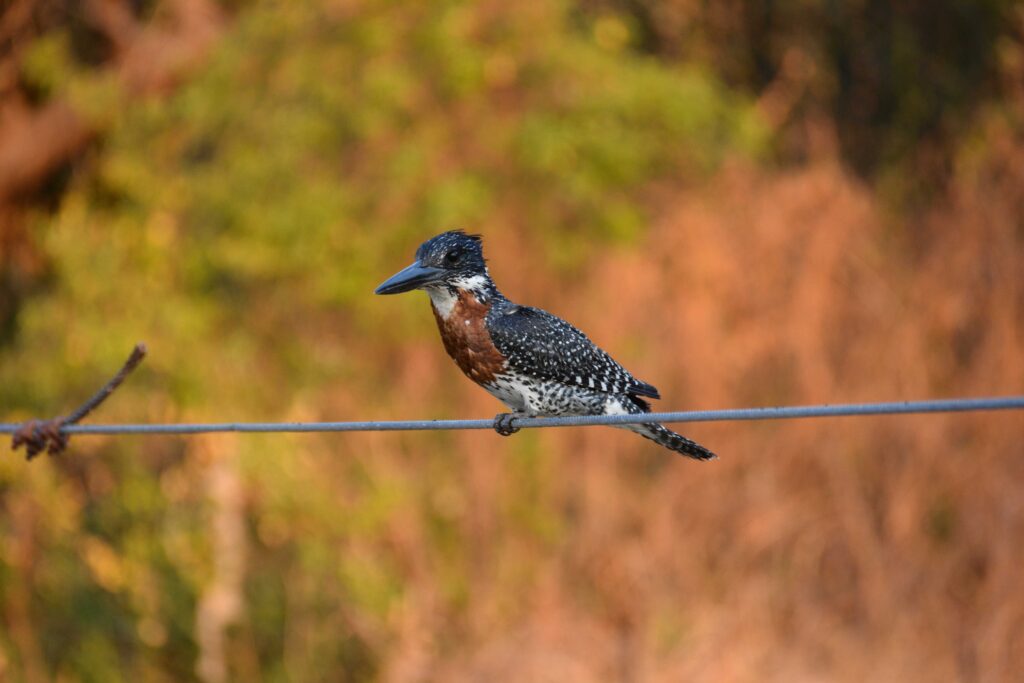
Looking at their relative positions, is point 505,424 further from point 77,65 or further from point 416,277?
point 77,65

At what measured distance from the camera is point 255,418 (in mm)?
7883

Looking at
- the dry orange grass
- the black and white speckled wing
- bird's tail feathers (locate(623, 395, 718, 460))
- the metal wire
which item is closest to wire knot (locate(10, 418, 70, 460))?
the metal wire

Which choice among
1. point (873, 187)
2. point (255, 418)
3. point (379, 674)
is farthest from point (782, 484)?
point (873, 187)

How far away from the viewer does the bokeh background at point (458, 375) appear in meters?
7.49

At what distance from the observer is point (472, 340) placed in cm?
365

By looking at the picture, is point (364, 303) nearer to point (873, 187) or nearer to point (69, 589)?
point (69, 589)

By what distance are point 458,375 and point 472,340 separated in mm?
4455

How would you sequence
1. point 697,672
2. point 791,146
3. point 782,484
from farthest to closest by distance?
1. point 791,146
2. point 782,484
3. point 697,672

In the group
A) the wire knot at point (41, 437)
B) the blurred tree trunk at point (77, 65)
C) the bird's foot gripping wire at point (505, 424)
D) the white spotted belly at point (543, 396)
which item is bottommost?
the wire knot at point (41, 437)

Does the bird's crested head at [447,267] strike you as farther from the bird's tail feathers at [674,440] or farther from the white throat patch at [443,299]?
the bird's tail feathers at [674,440]

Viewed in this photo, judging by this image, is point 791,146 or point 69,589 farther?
point 791,146

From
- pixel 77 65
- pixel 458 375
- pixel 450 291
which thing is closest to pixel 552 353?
pixel 450 291

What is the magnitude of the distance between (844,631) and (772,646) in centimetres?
62

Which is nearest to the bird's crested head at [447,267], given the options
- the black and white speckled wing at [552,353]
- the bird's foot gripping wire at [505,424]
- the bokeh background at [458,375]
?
the black and white speckled wing at [552,353]
